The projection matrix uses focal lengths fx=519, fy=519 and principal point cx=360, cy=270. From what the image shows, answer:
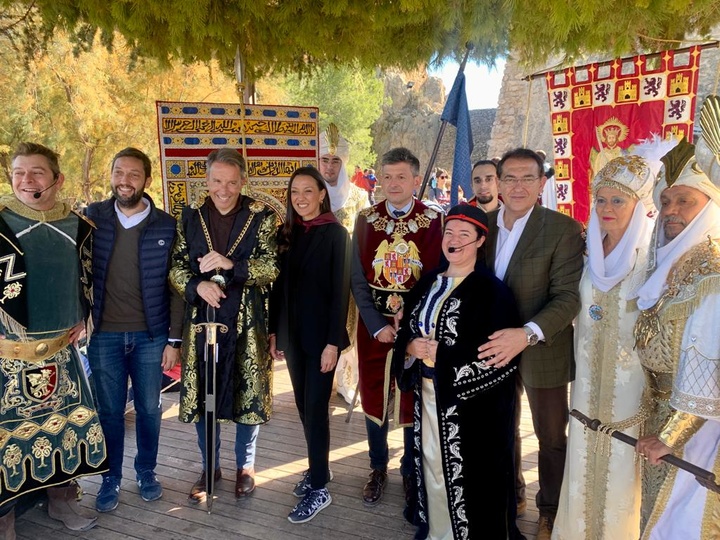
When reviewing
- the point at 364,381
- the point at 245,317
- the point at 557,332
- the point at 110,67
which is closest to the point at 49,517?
the point at 245,317

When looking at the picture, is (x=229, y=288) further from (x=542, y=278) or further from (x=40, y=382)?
(x=542, y=278)

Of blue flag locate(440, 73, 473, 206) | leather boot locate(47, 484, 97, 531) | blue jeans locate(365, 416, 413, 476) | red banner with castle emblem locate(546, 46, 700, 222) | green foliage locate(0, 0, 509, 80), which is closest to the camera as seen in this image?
green foliage locate(0, 0, 509, 80)

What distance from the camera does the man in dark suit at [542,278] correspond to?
265 centimetres

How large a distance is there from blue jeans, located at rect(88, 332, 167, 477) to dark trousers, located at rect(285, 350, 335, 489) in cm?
86

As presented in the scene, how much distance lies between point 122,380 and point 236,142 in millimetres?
2024

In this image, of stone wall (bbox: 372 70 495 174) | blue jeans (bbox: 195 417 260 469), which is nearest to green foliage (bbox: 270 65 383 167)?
stone wall (bbox: 372 70 495 174)

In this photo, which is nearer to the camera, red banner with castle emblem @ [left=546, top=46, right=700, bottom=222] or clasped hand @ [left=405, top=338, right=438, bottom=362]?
clasped hand @ [left=405, top=338, right=438, bottom=362]

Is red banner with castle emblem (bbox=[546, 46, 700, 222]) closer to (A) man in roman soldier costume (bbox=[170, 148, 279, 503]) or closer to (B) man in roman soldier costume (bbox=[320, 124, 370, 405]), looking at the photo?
(B) man in roman soldier costume (bbox=[320, 124, 370, 405])

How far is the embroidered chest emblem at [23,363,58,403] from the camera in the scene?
9.09 ft

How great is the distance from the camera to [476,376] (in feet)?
8.07

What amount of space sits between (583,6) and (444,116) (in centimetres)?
234

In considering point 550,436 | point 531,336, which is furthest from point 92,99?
point 550,436

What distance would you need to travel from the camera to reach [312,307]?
3.07 metres

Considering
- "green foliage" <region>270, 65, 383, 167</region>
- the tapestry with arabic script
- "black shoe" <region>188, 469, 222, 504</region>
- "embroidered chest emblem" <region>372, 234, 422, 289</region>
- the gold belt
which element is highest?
"green foliage" <region>270, 65, 383, 167</region>
